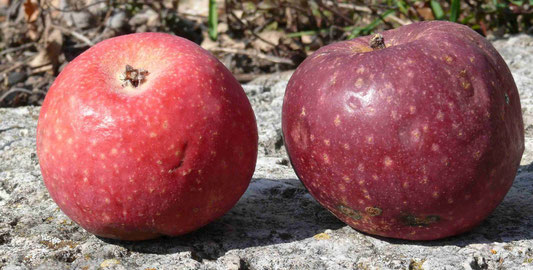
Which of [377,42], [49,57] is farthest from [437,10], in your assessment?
[49,57]

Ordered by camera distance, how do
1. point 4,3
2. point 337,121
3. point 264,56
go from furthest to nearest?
point 4,3 → point 264,56 → point 337,121

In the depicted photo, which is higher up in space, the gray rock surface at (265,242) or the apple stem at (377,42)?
the apple stem at (377,42)

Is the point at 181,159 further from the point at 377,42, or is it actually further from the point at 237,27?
the point at 237,27

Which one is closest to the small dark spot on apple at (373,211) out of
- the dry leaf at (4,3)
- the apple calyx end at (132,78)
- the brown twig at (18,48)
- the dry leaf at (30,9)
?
the apple calyx end at (132,78)

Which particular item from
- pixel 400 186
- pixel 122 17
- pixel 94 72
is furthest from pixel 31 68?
pixel 400 186

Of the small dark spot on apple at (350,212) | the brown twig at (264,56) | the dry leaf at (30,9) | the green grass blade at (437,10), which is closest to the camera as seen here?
the small dark spot on apple at (350,212)

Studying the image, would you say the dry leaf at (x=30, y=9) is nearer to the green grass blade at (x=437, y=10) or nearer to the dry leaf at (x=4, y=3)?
the dry leaf at (x=4, y=3)
